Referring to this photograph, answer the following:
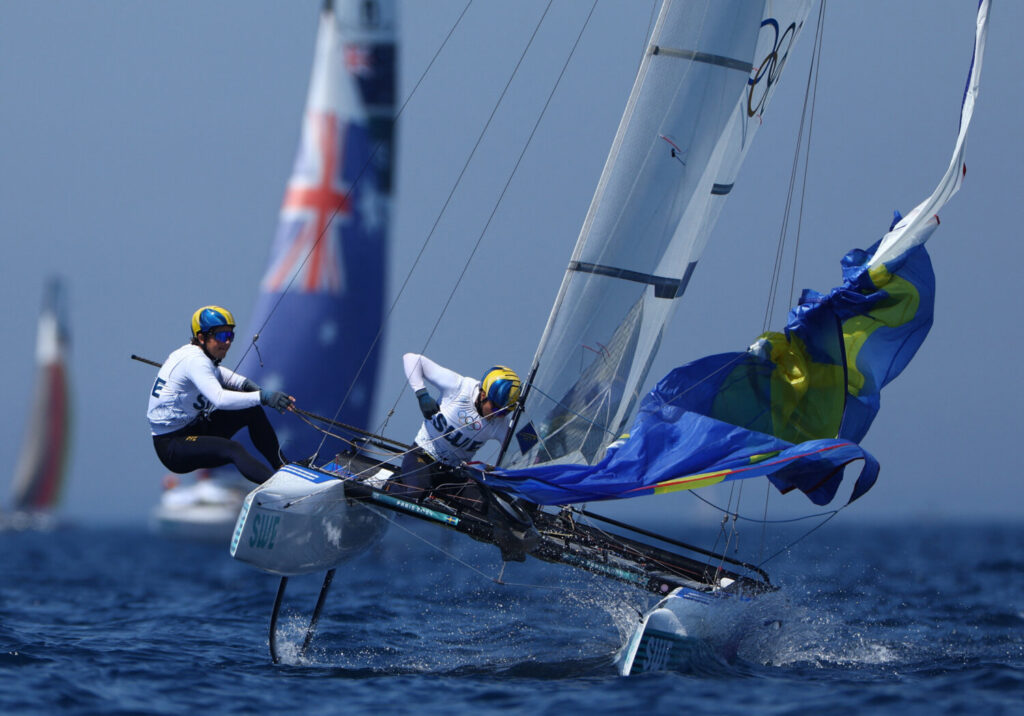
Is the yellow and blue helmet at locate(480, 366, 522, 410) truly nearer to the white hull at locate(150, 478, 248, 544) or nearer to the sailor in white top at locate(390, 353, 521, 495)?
the sailor in white top at locate(390, 353, 521, 495)

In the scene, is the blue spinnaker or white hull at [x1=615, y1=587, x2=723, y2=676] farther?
the blue spinnaker

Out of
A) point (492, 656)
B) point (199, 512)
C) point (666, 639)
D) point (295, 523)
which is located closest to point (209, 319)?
point (295, 523)

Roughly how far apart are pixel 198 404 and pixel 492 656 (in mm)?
2250

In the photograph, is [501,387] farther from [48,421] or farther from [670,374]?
[48,421]

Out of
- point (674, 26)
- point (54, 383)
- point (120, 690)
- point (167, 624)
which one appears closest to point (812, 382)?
point (674, 26)

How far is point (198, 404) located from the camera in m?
7.11

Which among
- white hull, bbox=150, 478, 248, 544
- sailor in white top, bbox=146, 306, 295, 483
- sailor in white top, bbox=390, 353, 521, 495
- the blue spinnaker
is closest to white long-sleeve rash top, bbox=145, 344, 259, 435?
sailor in white top, bbox=146, 306, 295, 483

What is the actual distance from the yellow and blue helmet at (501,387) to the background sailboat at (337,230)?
959cm

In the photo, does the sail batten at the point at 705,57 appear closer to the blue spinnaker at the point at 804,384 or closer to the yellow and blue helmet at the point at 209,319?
the blue spinnaker at the point at 804,384

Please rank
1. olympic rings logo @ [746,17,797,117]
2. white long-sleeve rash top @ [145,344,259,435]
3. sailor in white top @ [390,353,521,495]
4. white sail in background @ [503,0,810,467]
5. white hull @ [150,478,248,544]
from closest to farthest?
white long-sleeve rash top @ [145,344,259,435] → sailor in white top @ [390,353,521,495] → white sail in background @ [503,0,810,467] → olympic rings logo @ [746,17,797,117] → white hull @ [150,478,248,544]

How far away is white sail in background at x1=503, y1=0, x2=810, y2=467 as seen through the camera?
7.45 m

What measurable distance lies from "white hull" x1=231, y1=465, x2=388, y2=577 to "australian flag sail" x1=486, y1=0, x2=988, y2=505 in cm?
111

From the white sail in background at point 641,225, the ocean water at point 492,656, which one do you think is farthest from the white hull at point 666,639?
the white sail in background at point 641,225

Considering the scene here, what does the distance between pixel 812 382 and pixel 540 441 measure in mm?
1657
